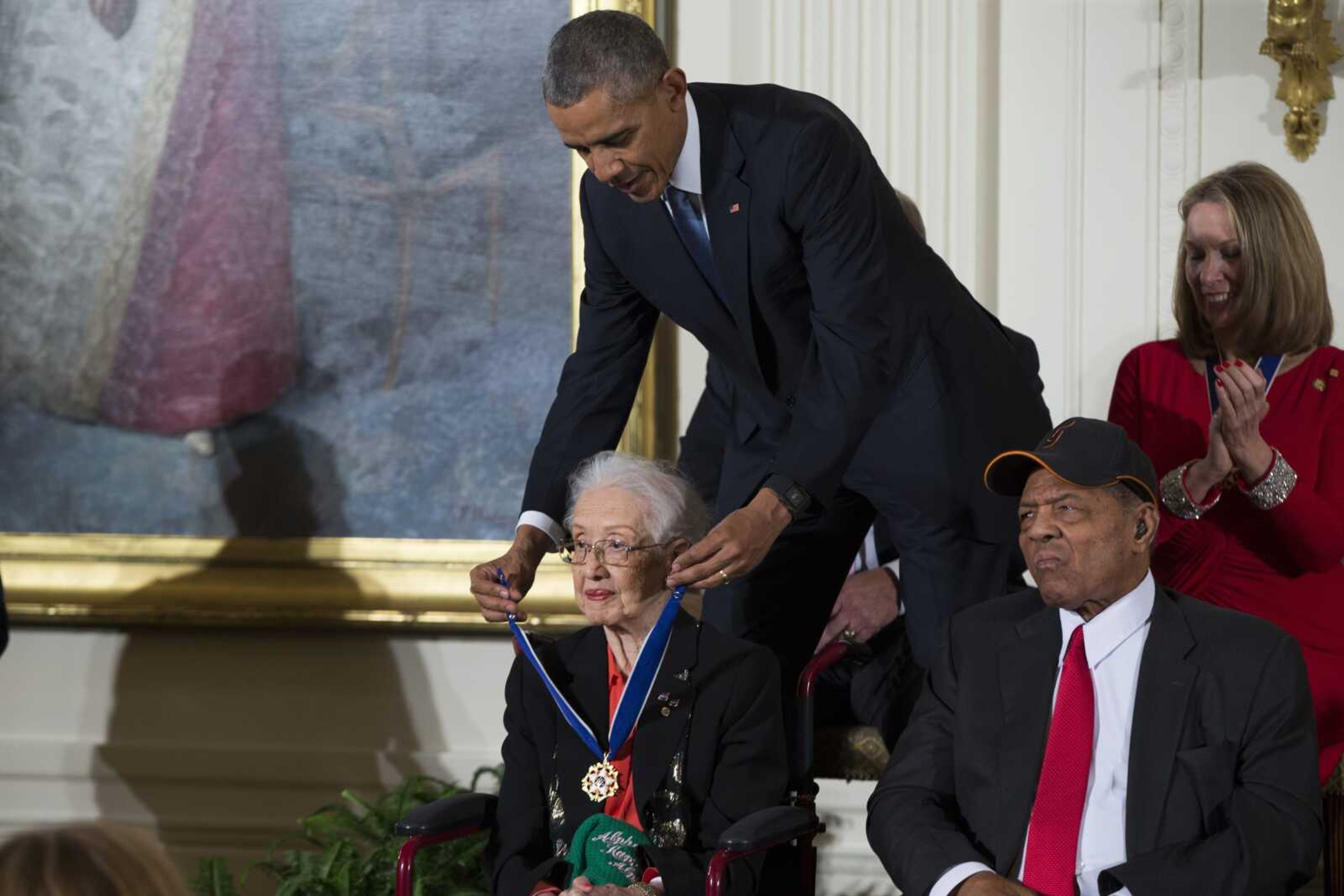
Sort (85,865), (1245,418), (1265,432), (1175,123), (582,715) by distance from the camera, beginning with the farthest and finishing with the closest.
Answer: (1175,123)
(1265,432)
(1245,418)
(582,715)
(85,865)

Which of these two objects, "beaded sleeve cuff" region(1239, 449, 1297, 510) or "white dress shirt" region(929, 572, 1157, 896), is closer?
"white dress shirt" region(929, 572, 1157, 896)

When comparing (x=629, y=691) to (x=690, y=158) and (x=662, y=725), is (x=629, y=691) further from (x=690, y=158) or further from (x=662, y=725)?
(x=690, y=158)

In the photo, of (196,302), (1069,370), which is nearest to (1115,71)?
(1069,370)

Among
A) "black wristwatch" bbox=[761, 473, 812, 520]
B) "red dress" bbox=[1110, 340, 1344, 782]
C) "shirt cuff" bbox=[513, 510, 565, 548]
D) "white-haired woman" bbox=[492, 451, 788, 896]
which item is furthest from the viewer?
"red dress" bbox=[1110, 340, 1344, 782]

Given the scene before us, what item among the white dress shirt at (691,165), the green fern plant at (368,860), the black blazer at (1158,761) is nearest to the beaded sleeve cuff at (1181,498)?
the black blazer at (1158,761)

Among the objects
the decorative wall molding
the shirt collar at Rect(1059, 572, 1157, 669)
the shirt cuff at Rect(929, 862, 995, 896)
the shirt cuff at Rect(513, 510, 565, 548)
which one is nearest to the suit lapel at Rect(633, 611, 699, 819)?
the shirt cuff at Rect(513, 510, 565, 548)

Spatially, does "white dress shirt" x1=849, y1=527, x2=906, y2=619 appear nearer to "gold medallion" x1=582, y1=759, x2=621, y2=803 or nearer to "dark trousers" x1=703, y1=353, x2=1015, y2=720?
"dark trousers" x1=703, y1=353, x2=1015, y2=720

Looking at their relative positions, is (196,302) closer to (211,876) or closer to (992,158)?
(211,876)

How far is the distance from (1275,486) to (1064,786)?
0.99m

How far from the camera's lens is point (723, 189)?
109 inches

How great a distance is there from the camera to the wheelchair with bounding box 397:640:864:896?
267cm

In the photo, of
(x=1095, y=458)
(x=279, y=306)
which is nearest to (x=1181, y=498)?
(x=1095, y=458)

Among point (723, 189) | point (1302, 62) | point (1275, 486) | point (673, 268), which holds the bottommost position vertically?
point (1275, 486)

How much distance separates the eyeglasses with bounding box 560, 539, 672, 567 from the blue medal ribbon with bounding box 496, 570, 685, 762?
0.11 meters
